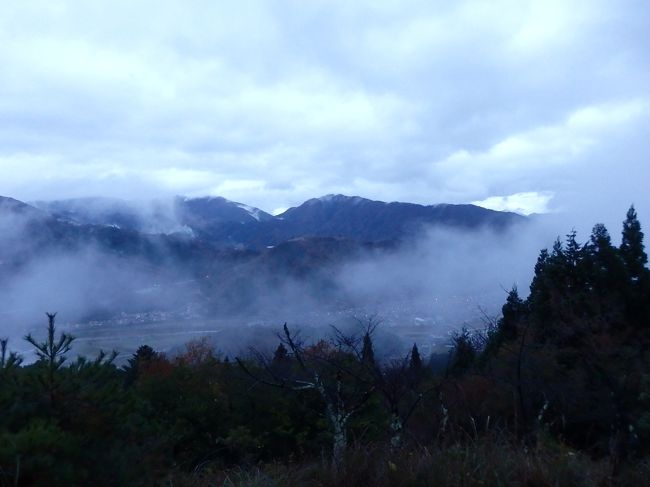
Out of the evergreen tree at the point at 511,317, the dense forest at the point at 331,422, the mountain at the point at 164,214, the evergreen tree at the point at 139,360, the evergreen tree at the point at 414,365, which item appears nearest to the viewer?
the dense forest at the point at 331,422

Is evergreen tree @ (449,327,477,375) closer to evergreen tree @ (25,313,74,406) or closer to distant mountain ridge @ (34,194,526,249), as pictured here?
evergreen tree @ (25,313,74,406)

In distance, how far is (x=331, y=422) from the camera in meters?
8.34

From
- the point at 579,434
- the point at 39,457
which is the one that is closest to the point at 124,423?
the point at 39,457

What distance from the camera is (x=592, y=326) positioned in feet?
38.8

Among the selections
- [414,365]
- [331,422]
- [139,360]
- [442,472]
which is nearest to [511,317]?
[414,365]

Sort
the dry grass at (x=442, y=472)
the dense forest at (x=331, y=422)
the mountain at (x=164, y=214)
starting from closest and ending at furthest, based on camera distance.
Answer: the dense forest at (x=331, y=422), the dry grass at (x=442, y=472), the mountain at (x=164, y=214)

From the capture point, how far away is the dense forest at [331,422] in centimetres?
423

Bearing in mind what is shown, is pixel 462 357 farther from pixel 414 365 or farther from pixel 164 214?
pixel 164 214

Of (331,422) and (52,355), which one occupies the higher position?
(52,355)

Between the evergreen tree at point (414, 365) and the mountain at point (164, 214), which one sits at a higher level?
the mountain at point (164, 214)

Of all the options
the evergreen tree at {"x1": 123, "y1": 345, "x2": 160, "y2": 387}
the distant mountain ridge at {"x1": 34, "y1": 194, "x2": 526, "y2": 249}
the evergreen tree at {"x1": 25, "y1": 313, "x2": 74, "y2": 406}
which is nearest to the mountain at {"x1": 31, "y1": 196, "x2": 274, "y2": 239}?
the distant mountain ridge at {"x1": 34, "y1": 194, "x2": 526, "y2": 249}

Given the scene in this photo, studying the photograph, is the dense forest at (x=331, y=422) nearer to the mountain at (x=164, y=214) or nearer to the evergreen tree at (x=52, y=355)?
the evergreen tree at (x=52, y=355)

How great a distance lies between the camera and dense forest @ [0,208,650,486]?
423 cm

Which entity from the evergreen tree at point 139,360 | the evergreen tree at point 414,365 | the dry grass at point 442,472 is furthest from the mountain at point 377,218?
the dry grass at point 442,472
